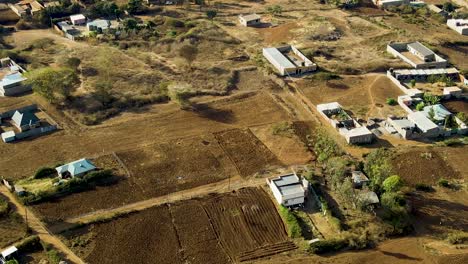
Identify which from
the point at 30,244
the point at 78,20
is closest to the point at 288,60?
the point at 78,20

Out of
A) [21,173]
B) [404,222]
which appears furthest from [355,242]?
[21,173]

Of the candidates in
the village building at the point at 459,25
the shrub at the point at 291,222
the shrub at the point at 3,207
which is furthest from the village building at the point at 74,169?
the village building at the point at 459,25

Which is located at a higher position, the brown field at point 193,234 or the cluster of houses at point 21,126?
the cluster of houses at point 21,126

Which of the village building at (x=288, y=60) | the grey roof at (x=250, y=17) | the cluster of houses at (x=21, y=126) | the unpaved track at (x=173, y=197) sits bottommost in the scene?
the unpaved track at (x=173, y=197)

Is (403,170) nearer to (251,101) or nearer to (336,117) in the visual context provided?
(336,117)

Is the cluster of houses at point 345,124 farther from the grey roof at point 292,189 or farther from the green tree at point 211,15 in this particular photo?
the green tree at point 211,15

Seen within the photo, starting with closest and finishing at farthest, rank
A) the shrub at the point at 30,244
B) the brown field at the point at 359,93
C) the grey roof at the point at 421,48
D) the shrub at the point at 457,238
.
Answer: the shrub at the point at 30,244 → the shrub at the point at 457,238 → the brown field at the point at 359,93 → the grey roof at the point at 421,48

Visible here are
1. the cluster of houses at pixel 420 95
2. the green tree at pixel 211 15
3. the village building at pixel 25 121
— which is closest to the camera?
A: the cluster of houses at pixel 420 95
